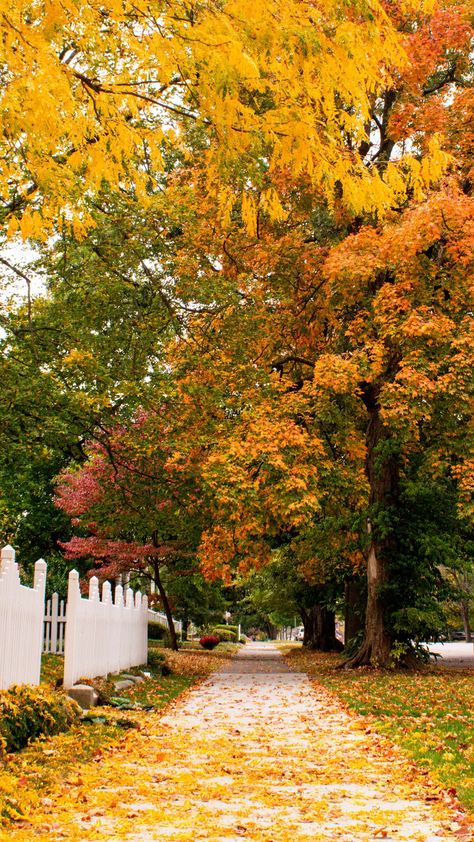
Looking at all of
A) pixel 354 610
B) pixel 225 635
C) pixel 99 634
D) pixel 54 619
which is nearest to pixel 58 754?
pixel 99 634

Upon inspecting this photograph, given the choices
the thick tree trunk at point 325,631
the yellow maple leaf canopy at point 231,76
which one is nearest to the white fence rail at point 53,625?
the yellow maple leaf canopy at point 231,76

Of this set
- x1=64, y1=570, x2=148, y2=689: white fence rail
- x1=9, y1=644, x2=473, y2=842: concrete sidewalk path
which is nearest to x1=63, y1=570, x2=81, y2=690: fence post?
x1=64, y1=570, x2=148, y2=689: white fence rail

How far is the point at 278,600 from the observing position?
109ft

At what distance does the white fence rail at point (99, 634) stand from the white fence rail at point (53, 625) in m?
1.08

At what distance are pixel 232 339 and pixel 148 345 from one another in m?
2.14

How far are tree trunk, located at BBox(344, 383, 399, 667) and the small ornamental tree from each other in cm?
398

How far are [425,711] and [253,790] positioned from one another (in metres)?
5.54

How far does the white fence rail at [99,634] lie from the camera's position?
11141 millimetres

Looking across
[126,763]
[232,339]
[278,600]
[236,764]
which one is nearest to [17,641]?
[126,763]

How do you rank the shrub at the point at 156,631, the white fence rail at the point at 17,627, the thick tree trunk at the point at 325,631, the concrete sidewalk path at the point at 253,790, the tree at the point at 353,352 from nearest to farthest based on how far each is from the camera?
1. the concrete sidewalk path at the point at 253,790
2. the white fence rail at the point at 17,627
3. the tree at the point at 353,352
4. the shrub at the point at 156,631
5. the thick tree trunk at the point at 325,631

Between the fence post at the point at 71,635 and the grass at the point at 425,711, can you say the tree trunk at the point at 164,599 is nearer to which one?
the grass at the point at 425,711

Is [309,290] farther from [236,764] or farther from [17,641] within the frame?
[236,764]

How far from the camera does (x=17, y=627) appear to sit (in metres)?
8.45

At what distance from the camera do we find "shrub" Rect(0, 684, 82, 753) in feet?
22.4
